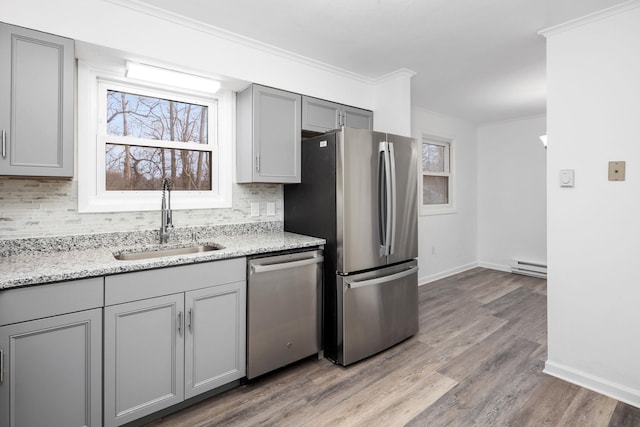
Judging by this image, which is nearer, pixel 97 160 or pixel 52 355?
pixel 52 355

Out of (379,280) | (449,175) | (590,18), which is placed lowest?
(379,280)

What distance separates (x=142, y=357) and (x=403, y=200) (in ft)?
7.05

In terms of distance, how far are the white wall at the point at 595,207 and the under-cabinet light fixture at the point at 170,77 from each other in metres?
2.51

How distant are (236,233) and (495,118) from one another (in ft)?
15.1

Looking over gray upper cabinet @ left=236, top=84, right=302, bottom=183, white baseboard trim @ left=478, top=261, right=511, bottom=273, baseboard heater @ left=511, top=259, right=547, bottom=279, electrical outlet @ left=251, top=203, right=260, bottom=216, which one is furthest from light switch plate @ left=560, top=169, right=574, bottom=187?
white baseboard trim @ left=478, top=261, right=511, bottom=273

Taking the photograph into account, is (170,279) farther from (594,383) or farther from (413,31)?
(594,383)

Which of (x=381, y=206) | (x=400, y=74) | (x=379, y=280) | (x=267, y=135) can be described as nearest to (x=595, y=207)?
(x=381, y=206)

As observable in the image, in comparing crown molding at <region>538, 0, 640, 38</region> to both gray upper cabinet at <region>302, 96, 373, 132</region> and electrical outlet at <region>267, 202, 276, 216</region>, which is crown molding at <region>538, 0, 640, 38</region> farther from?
electrical outlet at <region>267, 202, 276, 216</region>

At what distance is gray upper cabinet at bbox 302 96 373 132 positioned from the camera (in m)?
2.94

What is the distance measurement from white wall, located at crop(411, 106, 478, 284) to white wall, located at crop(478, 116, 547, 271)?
0.17m

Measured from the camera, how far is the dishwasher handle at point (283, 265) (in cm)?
219

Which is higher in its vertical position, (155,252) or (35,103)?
(35,103)

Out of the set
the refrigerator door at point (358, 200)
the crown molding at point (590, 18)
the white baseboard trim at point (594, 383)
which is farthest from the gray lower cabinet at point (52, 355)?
the crown molding at point (590, 18)

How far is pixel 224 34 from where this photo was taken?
2449 mm
